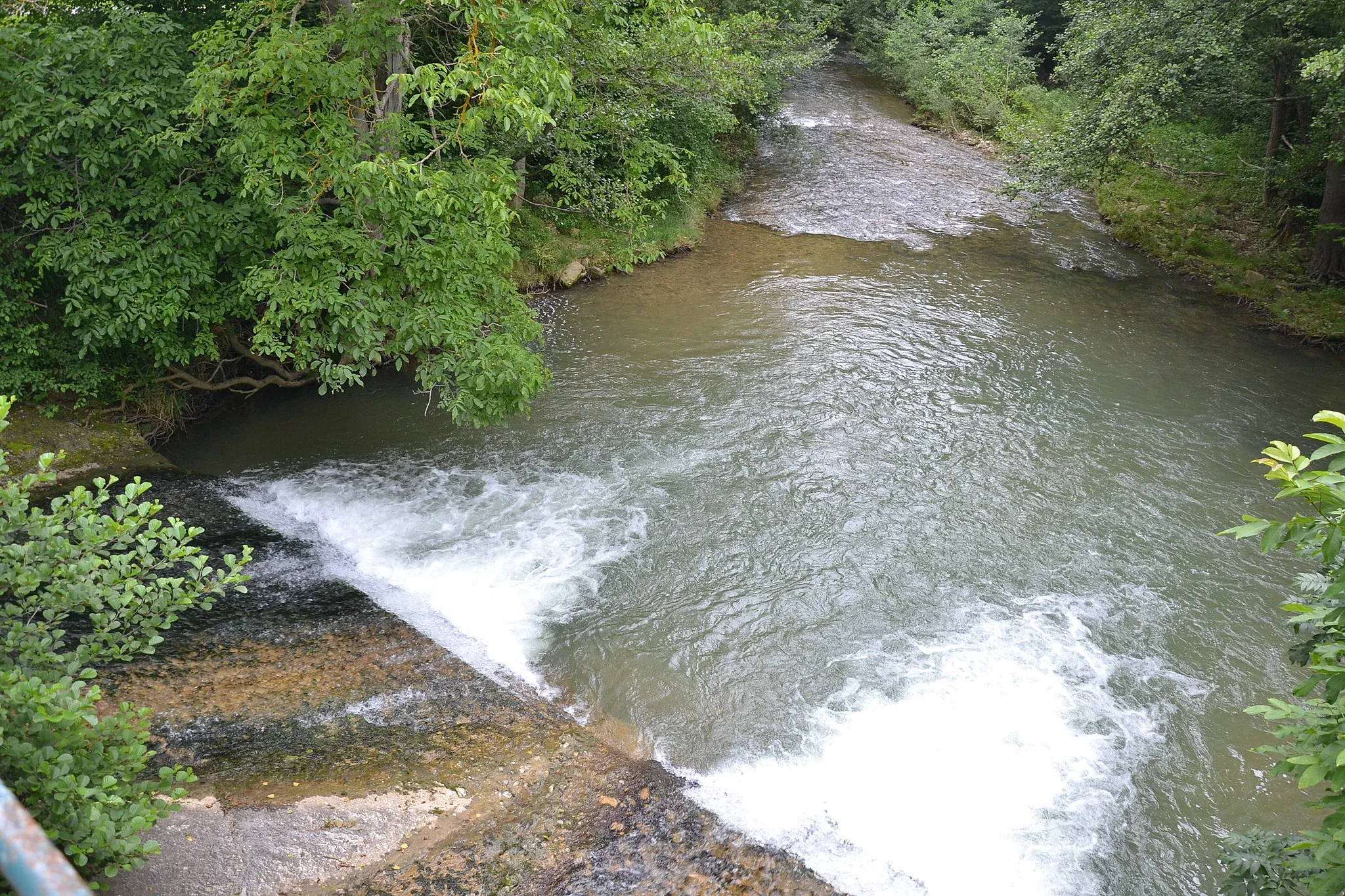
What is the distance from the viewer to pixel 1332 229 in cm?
1512

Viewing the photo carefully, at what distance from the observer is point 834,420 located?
1146cm

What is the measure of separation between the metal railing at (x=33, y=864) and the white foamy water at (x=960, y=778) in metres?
5.19

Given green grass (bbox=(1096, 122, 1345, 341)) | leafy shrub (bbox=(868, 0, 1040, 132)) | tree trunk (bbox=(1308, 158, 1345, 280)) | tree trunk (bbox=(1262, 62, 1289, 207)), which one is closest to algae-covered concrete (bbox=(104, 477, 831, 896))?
green grass (bbox=(1096, 122, 1345, 341))

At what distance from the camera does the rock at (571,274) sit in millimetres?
15586

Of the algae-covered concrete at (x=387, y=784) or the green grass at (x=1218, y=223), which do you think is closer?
the algae-covered concrete at (x=387, y=784)

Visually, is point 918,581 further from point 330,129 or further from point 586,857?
point 330,129

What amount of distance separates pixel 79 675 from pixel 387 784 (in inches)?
86.2

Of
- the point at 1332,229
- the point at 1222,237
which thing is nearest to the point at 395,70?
the point at 1332,229

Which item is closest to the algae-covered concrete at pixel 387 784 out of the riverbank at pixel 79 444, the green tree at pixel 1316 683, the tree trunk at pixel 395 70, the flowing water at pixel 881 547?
the flowing water at pixel 881 547

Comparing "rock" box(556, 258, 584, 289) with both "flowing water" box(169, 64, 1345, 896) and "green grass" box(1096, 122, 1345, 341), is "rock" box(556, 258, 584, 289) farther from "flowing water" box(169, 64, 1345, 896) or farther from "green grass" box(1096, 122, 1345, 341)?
"green grass" box(1096, 122, 1345, 341)

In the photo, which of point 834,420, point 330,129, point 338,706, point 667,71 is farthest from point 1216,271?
point 338,706

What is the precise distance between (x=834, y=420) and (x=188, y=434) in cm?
810

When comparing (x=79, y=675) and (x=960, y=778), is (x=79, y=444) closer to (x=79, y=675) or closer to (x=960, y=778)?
(x=79, y=675)

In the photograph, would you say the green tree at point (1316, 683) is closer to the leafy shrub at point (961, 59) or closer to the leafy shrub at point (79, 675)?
the leafy shrub at point (79, 675)
